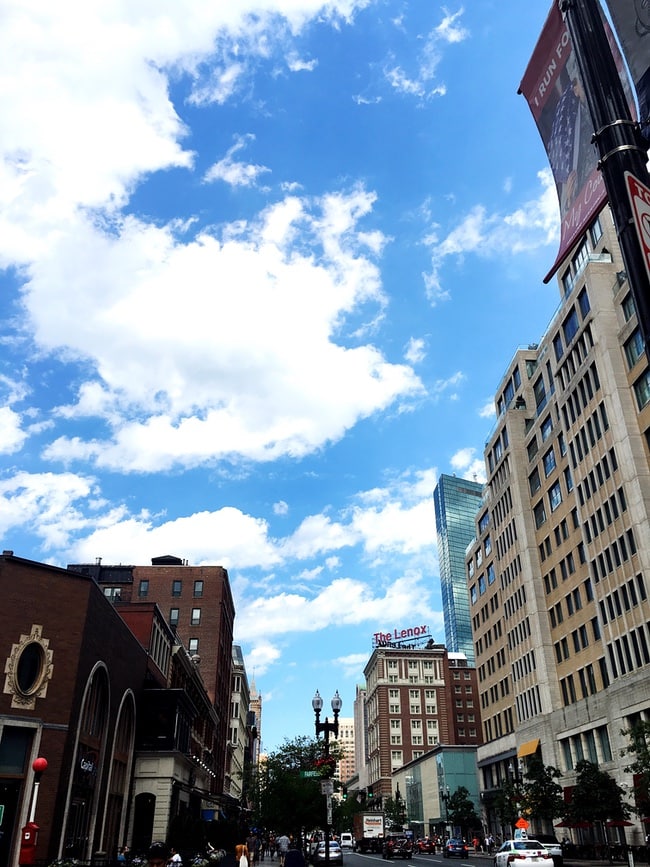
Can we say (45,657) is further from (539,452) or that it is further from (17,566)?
(539,452)

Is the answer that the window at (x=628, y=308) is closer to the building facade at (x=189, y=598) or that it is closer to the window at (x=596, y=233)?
the window at (x=596, y=233)

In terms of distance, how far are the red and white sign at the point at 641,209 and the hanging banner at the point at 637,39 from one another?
4.16 feet

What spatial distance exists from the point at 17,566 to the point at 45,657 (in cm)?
385

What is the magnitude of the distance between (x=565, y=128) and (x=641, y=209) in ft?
11.7

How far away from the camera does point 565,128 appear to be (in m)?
11.7

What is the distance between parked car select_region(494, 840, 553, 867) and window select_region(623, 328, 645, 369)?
30.2 metres

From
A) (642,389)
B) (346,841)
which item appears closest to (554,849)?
(642,389)

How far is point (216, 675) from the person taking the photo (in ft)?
269

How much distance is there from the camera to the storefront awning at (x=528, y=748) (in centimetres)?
6225

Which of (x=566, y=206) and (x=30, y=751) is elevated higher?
(x=566, y=206)

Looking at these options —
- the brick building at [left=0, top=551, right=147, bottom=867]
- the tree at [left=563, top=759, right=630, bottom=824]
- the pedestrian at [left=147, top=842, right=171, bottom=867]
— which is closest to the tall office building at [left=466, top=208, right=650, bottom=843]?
the tree at [left=563, top=759, right=630, bottom=824]

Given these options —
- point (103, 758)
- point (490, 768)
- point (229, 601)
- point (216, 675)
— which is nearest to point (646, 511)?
point (103, 758)

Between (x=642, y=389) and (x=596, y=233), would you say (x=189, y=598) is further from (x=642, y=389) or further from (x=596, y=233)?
(x=596, y=233)

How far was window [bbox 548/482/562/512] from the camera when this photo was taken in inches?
2427
